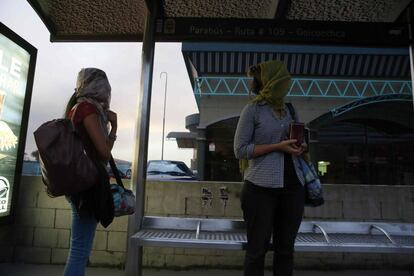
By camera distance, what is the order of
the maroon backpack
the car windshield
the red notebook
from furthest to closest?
1. the car windshield
2. the red notebook
3. the maroon backpack

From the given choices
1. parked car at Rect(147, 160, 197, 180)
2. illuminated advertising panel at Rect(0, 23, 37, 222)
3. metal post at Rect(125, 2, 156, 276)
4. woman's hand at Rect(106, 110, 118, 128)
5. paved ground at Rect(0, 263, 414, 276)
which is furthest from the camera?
parked car at Rect(147, 160, 197, 180)

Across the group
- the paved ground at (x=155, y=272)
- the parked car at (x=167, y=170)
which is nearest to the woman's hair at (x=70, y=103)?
the paved ground at (x=155, y=272)

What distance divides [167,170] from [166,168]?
0.50 feet

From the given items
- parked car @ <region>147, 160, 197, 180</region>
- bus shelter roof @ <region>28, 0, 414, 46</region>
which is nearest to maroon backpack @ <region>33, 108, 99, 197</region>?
bus shelter roof @ <region>28, 0, 414, 46</region>

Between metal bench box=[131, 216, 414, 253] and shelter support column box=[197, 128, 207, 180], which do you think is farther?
shelter support column box=[197, 128, 207, 180]

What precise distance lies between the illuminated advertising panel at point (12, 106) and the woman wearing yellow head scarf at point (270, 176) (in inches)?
91.8

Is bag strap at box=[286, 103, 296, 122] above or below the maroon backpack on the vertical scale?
above

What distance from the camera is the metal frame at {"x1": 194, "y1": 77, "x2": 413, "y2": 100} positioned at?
14547mm

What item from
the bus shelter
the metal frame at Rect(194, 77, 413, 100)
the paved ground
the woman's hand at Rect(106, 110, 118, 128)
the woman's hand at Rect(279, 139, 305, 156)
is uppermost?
the metal frame at Rect(194, 77, 413, 100)

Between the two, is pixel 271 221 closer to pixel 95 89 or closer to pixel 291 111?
pixel 291 111

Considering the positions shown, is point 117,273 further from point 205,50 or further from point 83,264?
point 205,50

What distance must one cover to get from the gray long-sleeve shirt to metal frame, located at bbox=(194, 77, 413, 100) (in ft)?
40.7

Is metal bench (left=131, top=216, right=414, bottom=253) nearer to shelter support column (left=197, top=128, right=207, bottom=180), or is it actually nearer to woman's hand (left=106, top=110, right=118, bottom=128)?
woman's hand (left=106, top=110, right=118, bottom=128)

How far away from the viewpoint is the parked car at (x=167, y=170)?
38.9 ft
